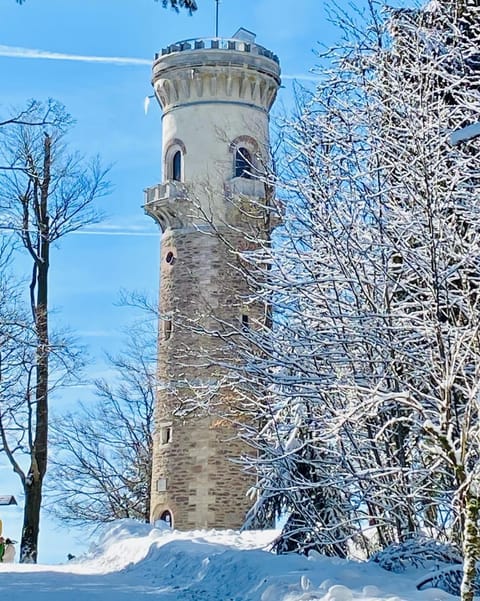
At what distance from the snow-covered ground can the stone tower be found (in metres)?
9.73

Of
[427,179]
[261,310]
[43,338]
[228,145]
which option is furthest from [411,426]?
[228,145]

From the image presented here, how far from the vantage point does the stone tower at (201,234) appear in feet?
88.2

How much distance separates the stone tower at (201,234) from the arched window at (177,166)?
27 millimetres

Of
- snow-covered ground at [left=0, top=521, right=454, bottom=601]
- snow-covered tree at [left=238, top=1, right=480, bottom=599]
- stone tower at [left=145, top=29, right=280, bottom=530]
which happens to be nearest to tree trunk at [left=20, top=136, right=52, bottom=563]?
stone tower at [left=145, top=29, right=280, bottom=530]

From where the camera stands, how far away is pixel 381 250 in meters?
11.0


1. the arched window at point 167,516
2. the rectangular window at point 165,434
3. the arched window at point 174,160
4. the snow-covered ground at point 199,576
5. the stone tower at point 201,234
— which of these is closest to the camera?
the snow-covered ground at point 199,576

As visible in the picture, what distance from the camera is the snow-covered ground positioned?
9070mm

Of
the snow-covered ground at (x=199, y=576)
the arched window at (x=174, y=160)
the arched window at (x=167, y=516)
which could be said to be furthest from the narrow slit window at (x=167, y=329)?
the snow-covered ground at (x=199, y=576)

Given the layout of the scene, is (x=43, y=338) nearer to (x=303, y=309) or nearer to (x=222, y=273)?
(x=222, y=273)

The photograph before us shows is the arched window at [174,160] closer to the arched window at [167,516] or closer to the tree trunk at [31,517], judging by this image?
the arched window at [167,516]

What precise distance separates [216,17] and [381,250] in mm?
21482

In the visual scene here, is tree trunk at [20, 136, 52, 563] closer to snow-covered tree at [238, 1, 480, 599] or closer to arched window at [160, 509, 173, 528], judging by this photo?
arched window at [160, 509, 173, 528]

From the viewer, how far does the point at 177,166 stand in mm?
29578

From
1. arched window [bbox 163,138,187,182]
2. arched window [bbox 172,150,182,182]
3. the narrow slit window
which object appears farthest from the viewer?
arched window [bbox 172,150,182,182]
